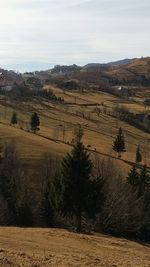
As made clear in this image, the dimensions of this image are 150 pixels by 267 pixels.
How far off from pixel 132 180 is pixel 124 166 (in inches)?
1547

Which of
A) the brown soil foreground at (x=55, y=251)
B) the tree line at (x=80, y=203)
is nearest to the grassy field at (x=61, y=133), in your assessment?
the tree line at (x=80, y=203)

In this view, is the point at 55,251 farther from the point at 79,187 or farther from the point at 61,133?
the point at 61,133

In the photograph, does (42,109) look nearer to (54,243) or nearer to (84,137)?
(84,137)

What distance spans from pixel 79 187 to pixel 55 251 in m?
15.9

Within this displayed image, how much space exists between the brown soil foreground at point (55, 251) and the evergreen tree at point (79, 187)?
6.76 meters

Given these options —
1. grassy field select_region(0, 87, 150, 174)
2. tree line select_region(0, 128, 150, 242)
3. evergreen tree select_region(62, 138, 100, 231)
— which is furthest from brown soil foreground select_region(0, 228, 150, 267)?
grassy field select_region(0, 87, 150, 174)

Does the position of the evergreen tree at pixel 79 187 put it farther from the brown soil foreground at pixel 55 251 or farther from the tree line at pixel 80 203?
the brown soil foreground at pixel 55 251

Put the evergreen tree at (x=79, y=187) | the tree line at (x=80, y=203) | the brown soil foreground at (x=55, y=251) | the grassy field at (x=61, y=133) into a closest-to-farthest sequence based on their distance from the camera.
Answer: the brown soil foreground at (x=55, y=251) < the evergreen tree at (x=79, y=187) < the tree line at (x=80, y=203) < the grassy field at (x=61, y=133)

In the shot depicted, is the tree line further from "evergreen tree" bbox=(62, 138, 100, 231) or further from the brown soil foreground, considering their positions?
the brown soil foreground

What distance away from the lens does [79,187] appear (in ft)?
138

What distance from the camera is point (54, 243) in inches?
1184

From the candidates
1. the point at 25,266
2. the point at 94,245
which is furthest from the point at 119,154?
the point at 25,266

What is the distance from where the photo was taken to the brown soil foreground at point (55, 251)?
21663 mm

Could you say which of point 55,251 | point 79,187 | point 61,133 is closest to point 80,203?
point 79,187
